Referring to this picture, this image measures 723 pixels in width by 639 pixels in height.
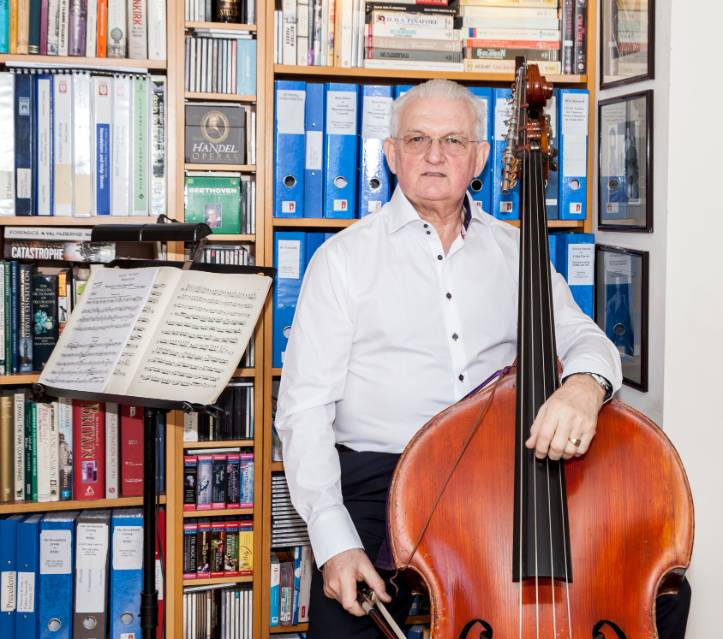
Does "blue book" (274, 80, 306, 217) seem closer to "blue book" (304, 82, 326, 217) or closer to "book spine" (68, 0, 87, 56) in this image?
"blue book" (304, 82, 326, 217)

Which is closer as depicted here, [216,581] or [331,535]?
[331,535]

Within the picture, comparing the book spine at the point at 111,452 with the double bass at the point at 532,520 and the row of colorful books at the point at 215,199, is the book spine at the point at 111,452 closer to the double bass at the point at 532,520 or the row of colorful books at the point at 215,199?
the row of colorful books at the point at 215,199

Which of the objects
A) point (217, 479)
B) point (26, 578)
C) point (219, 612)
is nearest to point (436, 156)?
point (217, 479)

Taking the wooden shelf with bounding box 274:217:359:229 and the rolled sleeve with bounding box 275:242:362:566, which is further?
the wooden shelf with bounding box 274:217:359:229

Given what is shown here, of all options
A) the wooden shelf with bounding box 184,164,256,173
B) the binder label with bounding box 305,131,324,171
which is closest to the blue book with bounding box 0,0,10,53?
the wooden shelf with bounding box 184,164,256,173

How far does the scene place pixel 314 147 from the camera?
2.21 m

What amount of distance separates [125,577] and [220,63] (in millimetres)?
1322

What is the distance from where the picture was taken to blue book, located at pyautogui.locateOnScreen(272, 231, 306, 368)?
2221 mm

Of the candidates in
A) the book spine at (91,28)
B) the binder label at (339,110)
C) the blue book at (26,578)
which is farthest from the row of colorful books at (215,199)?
the blue book at (26,578)

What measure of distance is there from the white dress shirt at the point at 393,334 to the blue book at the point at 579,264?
0.39m

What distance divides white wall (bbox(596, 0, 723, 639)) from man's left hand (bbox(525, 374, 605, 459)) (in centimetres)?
69

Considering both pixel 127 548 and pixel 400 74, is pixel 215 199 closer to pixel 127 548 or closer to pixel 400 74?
pixel 400 74

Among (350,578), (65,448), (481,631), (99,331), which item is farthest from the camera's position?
(65,448)

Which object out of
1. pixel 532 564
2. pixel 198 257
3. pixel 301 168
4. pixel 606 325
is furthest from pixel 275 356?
pixel 532 564
